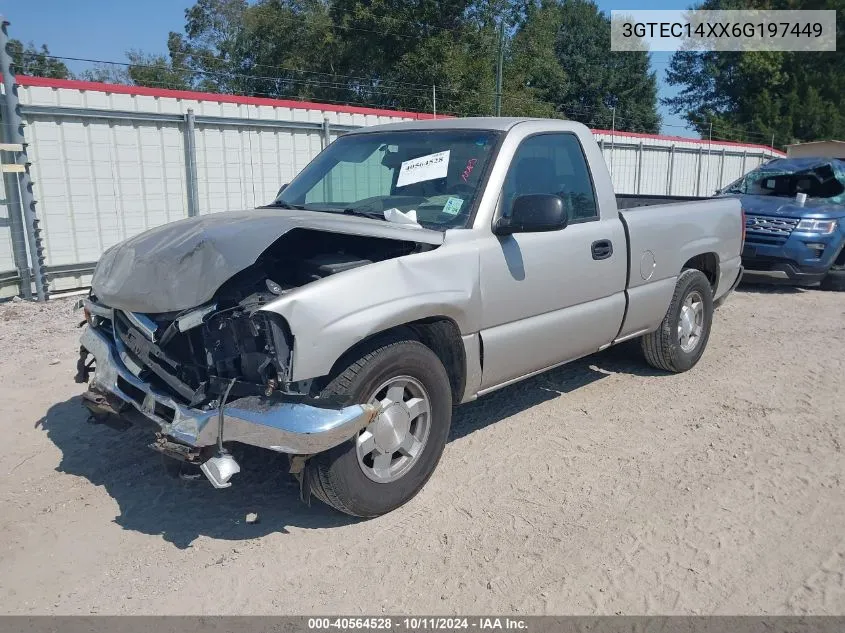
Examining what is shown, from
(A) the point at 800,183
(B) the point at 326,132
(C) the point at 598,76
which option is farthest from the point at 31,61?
(C) the point at 598,76

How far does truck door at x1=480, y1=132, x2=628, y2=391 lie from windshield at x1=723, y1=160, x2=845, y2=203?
6.92 metres

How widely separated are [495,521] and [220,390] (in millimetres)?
1526

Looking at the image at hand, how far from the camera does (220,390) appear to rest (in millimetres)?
3322

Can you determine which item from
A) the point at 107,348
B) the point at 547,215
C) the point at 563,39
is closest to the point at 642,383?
the point at 547,215

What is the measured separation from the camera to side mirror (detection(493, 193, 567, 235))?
3.94 meters

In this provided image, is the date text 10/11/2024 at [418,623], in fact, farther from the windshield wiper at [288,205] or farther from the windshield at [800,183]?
the windshield at [800,183]

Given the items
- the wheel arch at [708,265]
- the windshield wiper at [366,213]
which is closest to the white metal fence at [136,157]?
the windshield wiper at [366,213]

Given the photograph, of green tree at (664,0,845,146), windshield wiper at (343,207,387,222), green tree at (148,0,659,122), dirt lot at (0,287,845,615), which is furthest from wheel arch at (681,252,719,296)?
green tree at (664,0,845,146)

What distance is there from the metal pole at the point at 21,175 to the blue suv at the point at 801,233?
8.79 metres

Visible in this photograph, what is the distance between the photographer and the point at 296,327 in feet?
10.2

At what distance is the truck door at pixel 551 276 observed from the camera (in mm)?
4117

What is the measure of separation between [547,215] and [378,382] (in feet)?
4.40

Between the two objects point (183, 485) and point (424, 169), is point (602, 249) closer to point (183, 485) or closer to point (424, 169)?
point (424, 169)

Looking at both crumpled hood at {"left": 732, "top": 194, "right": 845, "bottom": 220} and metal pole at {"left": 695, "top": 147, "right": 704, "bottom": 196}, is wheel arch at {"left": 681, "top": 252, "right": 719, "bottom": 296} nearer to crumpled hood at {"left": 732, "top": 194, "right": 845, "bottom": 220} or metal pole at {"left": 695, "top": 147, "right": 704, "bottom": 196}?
crumpled hood at {"left": 732, "top": 194, "right": 845, "bottom": 220}
